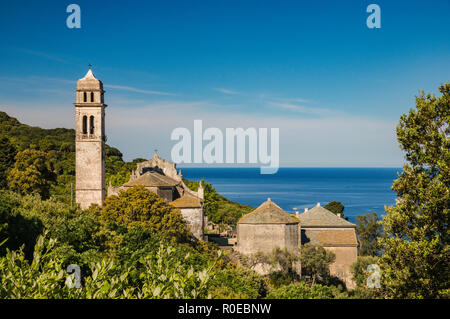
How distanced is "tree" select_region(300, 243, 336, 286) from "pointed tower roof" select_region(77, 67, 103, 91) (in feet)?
85.3

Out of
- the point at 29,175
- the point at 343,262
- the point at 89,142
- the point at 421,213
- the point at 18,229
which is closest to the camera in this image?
the point at 421,213

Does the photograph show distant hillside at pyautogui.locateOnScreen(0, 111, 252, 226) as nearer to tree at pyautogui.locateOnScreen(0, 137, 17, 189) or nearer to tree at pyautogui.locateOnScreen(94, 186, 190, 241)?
tree at pyautogui.locateOnScreen(0, 137, 17, 189)

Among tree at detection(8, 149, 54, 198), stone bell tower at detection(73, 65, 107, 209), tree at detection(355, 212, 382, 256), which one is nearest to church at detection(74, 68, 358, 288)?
stone bell tower at detection(73, 65, 107, 209)

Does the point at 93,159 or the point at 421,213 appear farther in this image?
the point at 93,159

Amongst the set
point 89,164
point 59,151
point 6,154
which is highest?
point 59,151

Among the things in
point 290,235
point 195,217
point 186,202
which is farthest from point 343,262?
point 186,202

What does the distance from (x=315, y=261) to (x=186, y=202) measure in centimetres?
1392

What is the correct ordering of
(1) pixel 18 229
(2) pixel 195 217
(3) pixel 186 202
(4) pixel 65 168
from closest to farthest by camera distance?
(1) pixel 18 229
(2) pixel 195 217
(3) pixel 186 202
(4) pixel 65 168

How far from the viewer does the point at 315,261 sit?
1533 inches

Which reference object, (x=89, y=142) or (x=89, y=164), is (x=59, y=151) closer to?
(x=89, y=142)

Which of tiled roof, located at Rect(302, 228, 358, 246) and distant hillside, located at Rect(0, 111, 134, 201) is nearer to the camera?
tiled roof, located at Rect(302, 228, 358, 246)

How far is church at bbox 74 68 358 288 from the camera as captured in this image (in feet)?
127

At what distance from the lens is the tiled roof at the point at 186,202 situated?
41.0m
